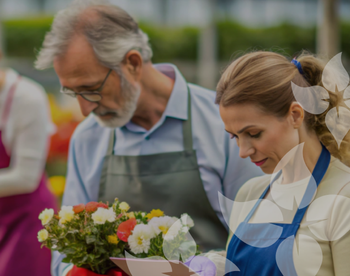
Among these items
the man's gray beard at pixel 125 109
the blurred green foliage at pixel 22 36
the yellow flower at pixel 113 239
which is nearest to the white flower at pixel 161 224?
the yellow flower at pixel 113 239

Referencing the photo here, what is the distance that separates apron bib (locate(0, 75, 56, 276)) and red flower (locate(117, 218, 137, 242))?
149cm

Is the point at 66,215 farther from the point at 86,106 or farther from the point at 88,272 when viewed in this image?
the point at 86,106

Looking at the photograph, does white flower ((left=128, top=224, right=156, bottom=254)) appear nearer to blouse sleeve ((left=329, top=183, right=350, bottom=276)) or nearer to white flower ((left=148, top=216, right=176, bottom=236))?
white flower ((left=148, top=216, right=176, bottom=236))

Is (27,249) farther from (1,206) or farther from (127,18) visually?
(127,18)

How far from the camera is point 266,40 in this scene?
1593 centimetres

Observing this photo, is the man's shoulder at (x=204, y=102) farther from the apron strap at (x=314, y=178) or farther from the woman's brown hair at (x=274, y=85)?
the apron strap at (x=314, y=178)

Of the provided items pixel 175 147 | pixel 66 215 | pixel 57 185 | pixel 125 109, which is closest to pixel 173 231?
pixel 66 215

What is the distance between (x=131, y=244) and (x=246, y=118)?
591 mm

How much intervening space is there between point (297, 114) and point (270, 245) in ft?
1.53

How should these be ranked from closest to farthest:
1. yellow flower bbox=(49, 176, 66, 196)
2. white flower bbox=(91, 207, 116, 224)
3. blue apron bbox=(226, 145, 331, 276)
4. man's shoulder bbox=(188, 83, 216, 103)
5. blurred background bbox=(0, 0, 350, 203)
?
blue apron bbox=(226, 145, 331, 276) → white flower bbox=(91, 207, 116, 224) → man's shoulder bbox=(188, 83, 216, 103) → yellow flower bbox=(49, 176, 66, 196) → blurred background bbox=(0, 0, 350, 203)

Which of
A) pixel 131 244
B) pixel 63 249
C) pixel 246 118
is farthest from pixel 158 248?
pixel 246 118

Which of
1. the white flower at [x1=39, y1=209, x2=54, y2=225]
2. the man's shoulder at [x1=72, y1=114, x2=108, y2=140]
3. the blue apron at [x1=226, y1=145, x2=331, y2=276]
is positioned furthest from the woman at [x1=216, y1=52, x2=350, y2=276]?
the man's shoulder at [x1=72, y1=114, x2=108, y2=140]

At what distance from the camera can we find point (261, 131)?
152 centimetres

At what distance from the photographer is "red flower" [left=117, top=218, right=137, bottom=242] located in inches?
58.9
